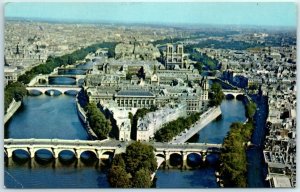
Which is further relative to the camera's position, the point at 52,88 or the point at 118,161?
the point at 52,88

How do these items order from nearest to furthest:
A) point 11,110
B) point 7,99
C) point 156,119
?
1. point 7,99
2. point 11,110
3. point 156,119

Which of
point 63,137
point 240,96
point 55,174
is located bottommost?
point 55,174

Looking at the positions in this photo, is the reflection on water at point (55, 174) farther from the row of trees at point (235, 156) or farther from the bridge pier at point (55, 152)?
the row of trees at point (235, 156)

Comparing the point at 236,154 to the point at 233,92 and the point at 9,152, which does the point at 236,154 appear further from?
the point at 9,152

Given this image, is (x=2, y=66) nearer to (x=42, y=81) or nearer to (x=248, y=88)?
(x=42, y=81)

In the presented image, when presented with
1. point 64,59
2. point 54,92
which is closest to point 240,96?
point 64,59

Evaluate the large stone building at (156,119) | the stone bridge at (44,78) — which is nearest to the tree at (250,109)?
the large stone building at (156,119)
